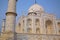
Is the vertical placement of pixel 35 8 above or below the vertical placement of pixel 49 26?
above

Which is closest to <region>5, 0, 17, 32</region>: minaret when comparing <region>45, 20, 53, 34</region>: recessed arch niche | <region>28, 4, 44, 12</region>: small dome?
<region>45, 20, 53, 34</region>: recessed arch niche

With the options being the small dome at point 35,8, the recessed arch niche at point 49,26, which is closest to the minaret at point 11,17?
the recessed arch niche at point 49,26

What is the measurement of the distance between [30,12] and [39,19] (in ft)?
11.5

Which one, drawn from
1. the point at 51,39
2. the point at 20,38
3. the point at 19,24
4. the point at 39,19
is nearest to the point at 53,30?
the point at 39,19

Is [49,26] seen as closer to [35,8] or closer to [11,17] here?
[35,8]

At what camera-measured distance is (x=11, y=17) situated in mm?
9156

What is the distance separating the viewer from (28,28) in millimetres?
23625

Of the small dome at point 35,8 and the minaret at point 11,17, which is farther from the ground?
the small dome at point 35,8

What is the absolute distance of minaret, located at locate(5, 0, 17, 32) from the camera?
887 centimetres

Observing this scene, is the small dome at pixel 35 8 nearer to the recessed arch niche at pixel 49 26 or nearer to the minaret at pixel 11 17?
the recessed arch niche at pixel 49 26

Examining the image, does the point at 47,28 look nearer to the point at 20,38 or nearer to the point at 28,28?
the point at 28,28

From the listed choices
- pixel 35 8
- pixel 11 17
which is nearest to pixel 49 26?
pixel 35 8

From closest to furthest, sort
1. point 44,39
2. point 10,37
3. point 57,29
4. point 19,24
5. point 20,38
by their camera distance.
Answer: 1. point 10,37
2. point 20,38
3. point 44,39
4. point 57,29
5. point 19,24

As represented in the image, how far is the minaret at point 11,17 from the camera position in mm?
8872
